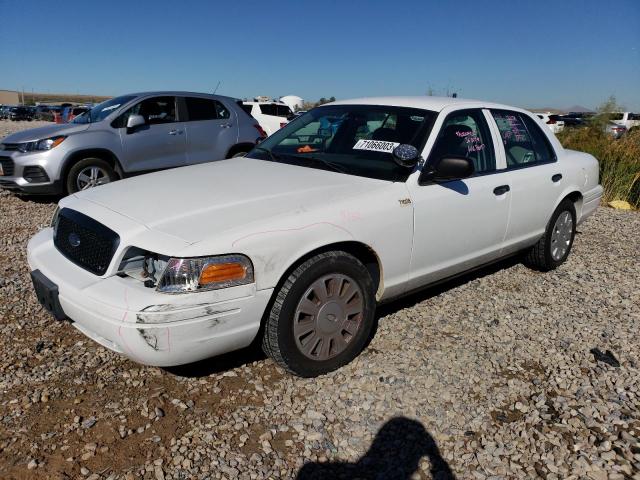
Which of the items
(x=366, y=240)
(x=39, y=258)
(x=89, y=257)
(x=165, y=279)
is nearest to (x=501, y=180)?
(x=366, y=240)

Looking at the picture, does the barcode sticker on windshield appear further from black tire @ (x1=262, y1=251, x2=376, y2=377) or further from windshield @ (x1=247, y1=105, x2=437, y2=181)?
black tire @ (x1=262, y1=251, x2=376, y2=377)

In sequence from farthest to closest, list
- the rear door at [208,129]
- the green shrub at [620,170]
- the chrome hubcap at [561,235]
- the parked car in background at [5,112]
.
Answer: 1. the parked car in background at [5,112]
2. the green shrub at [620,170]
3. the rear door at [208,129]
4. the chrome hubcap at [561,235]

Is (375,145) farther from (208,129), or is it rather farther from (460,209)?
(208,129)

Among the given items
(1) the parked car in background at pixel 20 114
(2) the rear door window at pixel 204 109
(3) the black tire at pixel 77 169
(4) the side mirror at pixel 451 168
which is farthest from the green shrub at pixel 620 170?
(1) the parked car in background at pixel 20 114

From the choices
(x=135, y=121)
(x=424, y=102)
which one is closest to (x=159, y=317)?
(x=424, y=102)

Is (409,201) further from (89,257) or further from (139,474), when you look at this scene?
(139,474)

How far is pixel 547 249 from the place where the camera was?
502cm

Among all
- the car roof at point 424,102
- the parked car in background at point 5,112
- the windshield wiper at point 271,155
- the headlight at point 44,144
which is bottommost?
the parked car in background at point 5,112

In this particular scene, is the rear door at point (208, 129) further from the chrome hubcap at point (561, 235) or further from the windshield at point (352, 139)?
the chrome hubcap at point (561, 235)

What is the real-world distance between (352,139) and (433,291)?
1.58 metres

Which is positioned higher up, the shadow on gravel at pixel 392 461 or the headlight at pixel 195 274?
the headlight at pixel 195 274

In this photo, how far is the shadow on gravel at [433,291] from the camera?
4172 mm

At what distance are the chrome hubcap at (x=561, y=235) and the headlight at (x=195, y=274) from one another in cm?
360

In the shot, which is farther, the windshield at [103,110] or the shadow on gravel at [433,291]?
the windshield at [103,110]
